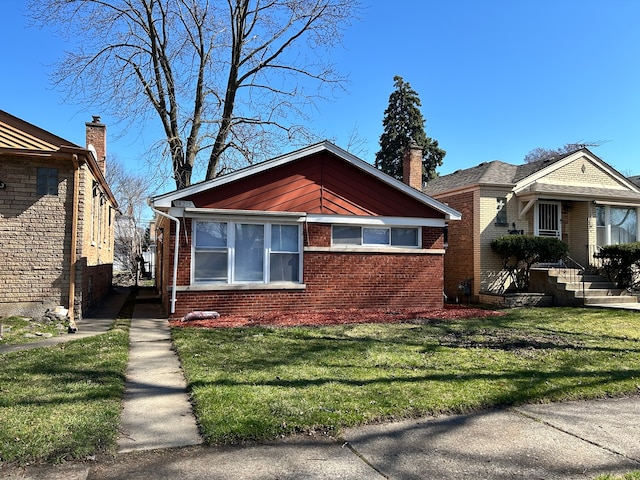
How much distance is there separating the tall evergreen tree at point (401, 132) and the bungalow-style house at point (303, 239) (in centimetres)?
2626

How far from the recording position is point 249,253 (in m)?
11.8

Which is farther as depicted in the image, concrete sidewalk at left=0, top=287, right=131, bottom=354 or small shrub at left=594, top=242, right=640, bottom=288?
small shrub at left=594, top=242, right=640, bottom=288

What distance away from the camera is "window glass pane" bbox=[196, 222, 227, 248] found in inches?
448

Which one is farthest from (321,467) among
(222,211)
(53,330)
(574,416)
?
(222,211)

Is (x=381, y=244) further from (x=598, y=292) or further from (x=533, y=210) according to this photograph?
(x=598, y=292)

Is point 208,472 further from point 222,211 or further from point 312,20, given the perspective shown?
point 312,20

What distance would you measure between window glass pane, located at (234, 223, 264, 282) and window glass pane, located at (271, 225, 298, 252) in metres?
0.31

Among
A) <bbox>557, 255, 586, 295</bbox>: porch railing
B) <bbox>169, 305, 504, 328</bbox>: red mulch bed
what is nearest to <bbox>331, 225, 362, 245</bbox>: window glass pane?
<bbox>169, 305, 504, 328</bbox>: red mulch bed

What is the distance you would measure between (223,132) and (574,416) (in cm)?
1897

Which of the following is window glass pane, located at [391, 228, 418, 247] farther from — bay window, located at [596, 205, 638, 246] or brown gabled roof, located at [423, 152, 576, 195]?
bay window, located at [596, 205, 638, 246]

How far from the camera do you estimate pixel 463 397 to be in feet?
16.4

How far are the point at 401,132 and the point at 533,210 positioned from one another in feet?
77.5

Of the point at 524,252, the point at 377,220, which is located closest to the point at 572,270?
the point at 524,252

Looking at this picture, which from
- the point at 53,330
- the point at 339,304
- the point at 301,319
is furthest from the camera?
the point at 339,304
